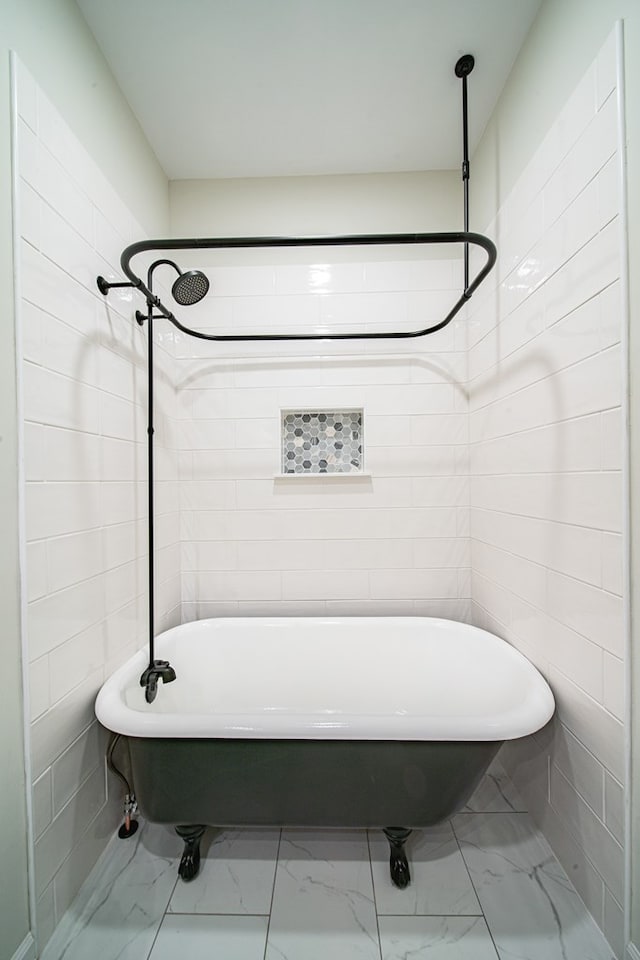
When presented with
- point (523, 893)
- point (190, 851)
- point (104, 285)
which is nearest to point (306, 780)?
point (190, 851)

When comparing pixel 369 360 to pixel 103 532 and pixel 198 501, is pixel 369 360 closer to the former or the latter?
pixel 198 501

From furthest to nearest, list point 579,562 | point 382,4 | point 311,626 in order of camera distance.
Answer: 1. point 311,626
2. point 382,4
3. point 579,562

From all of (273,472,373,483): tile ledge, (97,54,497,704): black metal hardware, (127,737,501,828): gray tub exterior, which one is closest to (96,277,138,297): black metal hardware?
(97,54,497,704): black metal hardware

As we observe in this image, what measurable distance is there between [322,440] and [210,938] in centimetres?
166

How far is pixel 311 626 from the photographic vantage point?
1.63m

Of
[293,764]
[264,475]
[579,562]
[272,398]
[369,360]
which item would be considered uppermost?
[369,360]

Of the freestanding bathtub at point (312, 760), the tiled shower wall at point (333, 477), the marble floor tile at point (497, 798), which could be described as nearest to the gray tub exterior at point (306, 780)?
the freestanding bathtub at point (312, 760)

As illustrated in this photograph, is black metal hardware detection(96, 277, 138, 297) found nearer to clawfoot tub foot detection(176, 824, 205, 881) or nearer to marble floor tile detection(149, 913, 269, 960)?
clawfoot tub foot detection(176, 824, 205, 881)

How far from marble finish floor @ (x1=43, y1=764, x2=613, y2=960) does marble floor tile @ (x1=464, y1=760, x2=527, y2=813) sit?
6cm

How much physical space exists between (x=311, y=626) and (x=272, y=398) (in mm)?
1046

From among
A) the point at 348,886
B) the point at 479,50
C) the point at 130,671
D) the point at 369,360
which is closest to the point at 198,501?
the point at 130,671

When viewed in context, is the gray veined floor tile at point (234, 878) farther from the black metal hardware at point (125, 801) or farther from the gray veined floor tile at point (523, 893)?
the gray veined floor tile at point (523, 893)

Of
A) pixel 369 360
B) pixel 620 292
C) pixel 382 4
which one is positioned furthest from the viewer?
pixel 369 360

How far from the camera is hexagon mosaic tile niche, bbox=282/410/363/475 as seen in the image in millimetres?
1855
